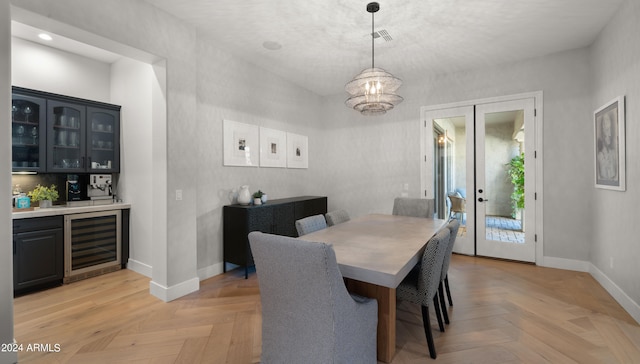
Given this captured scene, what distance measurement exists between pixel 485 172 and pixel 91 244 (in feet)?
18.4

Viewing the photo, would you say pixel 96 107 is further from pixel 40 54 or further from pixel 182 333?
pixel 182 333

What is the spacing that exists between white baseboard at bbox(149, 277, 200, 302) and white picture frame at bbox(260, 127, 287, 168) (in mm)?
1904

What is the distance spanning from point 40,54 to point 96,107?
2.66 ft

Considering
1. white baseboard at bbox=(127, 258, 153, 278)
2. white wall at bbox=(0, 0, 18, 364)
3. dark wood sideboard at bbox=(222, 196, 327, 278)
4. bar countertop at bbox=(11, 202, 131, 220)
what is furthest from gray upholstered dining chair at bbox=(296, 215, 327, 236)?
bar countertop at bbox=(11, 202, 131, 220)

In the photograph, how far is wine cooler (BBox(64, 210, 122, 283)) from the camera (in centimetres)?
330

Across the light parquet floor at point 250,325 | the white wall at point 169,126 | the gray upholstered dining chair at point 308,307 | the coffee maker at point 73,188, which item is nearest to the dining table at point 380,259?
the gray upholstered dining chair at point 308,307

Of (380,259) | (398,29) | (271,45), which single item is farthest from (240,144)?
(380,259)

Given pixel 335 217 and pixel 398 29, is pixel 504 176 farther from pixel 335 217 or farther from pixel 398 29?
pixel 335 217

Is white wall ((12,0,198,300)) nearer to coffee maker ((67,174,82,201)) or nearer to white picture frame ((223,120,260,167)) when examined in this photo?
white picture frame ((223,120,260,167))

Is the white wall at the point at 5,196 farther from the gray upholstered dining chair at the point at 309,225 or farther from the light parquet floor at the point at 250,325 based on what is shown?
the gray upholstered dining chair at the point at 309,225

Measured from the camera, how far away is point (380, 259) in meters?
→ 1.74

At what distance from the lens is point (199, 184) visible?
339cm

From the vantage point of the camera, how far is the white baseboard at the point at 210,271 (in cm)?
341

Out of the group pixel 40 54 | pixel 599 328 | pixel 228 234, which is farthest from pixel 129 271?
pixel 599 328
